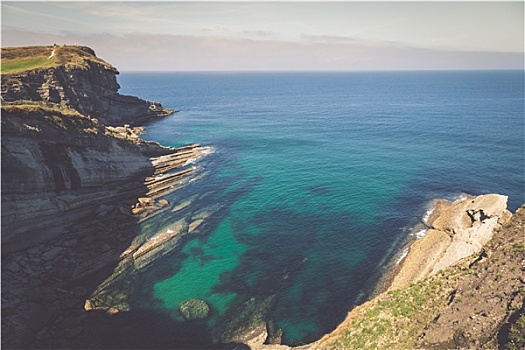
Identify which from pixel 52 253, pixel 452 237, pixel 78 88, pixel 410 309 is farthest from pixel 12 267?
pixel 78 88

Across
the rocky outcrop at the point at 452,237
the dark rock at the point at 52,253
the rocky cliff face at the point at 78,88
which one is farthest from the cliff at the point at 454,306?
the rocky cliff face at the point at 78,88

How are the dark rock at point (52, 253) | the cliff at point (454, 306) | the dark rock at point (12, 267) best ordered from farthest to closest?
the dark rock at point (52, 253), the dark rock at point (12, 267), the cliff at point (454, 306)

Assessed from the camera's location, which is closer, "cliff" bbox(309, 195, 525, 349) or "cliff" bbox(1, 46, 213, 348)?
"cliff" bbox(309, 195, 525, 349)

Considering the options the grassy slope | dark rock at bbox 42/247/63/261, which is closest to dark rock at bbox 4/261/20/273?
dark rock at bbox 42/247/63/261

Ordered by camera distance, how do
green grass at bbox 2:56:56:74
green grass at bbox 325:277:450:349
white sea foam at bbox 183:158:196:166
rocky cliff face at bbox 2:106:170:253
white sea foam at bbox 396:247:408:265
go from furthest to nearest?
green grass at bbox 2:56:56:74, white sea foam at bbox 183:158:196:166, white sea foam at bbox 396:247:408:265, rocky cliff face at bbox 2:106:170:253, green grass at bbox 325:277:450:349

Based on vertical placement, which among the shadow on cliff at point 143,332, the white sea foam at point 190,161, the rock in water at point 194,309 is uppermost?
the white sea foam at point 190,161

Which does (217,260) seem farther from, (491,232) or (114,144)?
(491,232)

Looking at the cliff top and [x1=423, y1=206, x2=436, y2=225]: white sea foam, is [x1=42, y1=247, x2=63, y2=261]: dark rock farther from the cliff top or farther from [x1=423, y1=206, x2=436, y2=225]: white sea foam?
the cliff top

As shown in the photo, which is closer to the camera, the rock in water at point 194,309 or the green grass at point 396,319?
the green grass at point 396,319

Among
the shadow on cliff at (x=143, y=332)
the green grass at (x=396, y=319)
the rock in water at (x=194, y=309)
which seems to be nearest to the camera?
the green grass at (x=396, y=319)

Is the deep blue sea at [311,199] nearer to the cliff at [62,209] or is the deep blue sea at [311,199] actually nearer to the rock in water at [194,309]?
the rock in water at [194,309]
